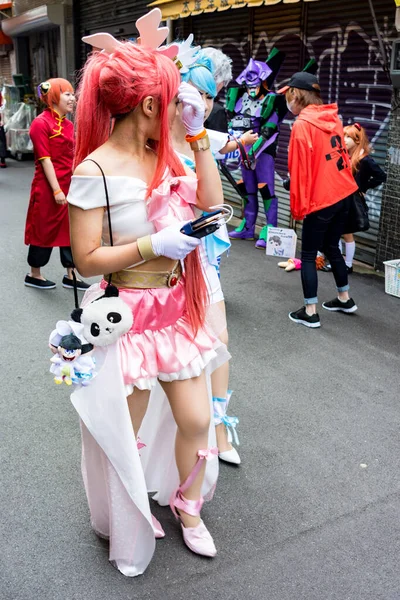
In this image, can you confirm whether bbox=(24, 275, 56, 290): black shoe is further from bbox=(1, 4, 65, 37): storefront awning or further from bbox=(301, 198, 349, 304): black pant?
bbox=(1, 4, 65, 37): storefront awning

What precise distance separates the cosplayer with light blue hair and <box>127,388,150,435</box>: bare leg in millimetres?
520

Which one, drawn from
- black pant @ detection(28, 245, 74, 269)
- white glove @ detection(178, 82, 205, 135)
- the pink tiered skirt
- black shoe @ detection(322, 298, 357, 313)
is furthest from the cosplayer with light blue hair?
black pant @ detection(28, 245, 74, 269)

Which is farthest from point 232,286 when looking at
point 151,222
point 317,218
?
point 151,222

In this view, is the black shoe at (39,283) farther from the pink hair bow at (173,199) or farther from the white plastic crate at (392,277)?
the pink hair bow at (173,199)

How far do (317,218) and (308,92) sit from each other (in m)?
0.91

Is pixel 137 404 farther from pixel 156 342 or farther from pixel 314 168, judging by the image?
pixel 314 168

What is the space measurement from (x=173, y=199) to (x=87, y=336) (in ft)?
1.91

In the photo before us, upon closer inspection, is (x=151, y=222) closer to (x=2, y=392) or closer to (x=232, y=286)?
(x=2, y=392)

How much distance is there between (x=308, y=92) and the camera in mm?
4805

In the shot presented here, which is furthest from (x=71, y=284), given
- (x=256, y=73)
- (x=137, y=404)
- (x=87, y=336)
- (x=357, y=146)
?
(x=87, y=336)

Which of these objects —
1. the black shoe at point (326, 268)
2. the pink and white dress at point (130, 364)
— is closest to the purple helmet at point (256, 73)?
the black shoe at point (326, 268)

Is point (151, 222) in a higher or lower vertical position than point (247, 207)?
higher

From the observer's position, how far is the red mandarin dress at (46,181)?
5.58 meters

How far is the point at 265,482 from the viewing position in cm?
313
